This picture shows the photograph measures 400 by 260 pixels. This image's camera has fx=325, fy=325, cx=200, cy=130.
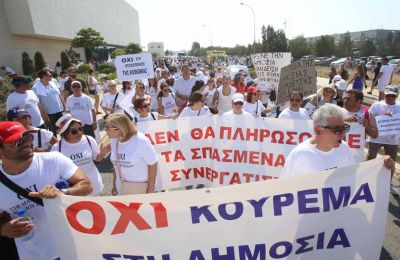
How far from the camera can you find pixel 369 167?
2680 millimetres

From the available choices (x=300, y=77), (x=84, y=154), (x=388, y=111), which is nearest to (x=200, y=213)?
(x=84, y=154)

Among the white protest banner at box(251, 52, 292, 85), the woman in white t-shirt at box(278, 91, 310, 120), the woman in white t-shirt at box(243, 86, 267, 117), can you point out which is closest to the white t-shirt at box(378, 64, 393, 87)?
the white protest banner at box(251, 52, 292, 85)

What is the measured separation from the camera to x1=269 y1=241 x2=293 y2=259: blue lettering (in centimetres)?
254

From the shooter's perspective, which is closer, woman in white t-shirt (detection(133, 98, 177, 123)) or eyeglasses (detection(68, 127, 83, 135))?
eyeglasses (detection(68, 127, 83, 135))

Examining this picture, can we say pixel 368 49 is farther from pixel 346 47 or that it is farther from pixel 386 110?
pixel 386 110

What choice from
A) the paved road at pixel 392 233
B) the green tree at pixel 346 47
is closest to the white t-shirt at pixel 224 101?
the paved road at pixel 392 233

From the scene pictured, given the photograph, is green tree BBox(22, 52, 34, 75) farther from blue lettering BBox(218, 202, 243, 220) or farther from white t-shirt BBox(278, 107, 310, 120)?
blue lettering BBox(218, 202, 243, 220)

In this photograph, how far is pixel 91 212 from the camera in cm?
247

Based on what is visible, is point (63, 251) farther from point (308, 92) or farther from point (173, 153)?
point (308, 92)

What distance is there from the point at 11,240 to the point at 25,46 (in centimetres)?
3281

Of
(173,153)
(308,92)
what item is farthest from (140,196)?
(308,92)

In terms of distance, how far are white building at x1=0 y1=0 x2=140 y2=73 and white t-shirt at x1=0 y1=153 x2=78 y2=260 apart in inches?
1125

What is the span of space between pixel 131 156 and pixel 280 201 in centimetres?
174

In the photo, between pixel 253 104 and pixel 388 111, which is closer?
pixel 388 111
